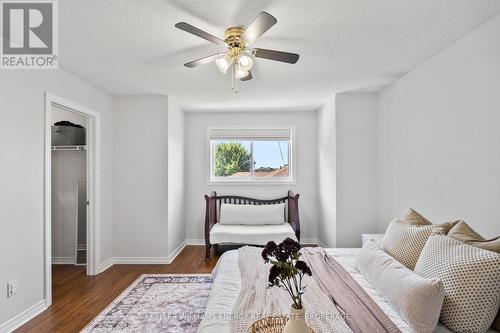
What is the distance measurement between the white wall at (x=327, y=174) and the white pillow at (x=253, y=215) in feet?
2.34

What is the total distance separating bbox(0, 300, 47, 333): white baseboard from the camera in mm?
2265

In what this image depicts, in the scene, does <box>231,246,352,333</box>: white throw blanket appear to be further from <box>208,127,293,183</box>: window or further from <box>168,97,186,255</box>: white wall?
<box>208,127,293,183</box>: window

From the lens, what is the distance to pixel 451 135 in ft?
8.01

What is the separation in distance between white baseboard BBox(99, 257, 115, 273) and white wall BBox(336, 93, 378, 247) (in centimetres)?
331

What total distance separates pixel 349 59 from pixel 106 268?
13.4 feet

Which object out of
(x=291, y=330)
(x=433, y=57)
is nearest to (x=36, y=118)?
(x=291, y=330)

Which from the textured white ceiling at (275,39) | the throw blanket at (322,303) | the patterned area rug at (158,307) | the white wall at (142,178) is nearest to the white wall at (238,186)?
the white wall at (142,178)

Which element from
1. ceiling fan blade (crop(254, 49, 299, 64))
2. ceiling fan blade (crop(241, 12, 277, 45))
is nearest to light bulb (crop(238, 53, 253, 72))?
ceiling fan blade (crop(254, 49, 299, 64))

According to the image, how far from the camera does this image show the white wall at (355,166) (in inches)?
152

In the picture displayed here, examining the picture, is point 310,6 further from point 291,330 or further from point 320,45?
point 291,330

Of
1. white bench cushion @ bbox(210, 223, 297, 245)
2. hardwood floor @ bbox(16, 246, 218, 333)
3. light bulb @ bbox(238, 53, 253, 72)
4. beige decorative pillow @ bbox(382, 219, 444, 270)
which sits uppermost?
light bulb @ bbox(238, 53, 253, 72)

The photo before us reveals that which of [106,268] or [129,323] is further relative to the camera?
[106,268]

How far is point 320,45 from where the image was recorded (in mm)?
2436

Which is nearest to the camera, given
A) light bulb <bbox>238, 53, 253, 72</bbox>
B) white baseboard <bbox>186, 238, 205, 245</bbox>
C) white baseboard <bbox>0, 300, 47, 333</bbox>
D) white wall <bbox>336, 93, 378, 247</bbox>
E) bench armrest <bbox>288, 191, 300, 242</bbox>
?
light bulb <bbox>238, 53, 253, 72</bbox>
